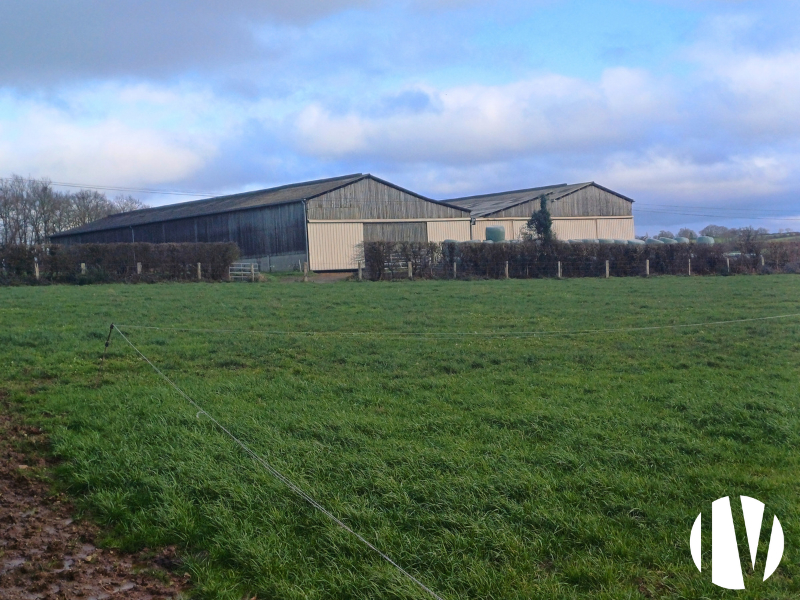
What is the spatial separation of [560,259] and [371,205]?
553 inches

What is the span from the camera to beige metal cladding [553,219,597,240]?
54.8 meters

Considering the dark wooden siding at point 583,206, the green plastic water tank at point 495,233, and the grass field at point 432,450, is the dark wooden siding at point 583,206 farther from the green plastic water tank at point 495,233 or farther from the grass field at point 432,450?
the grass field at point 432,450

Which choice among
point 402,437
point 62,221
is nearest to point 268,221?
point 62,221

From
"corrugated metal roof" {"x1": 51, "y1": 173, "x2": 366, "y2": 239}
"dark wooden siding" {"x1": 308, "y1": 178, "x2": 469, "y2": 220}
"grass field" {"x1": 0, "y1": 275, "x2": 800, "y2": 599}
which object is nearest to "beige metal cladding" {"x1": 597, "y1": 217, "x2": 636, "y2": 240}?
"dark wooden siding" {"x1": 308, "y1": 178, "x2": 469, "y2": 220}

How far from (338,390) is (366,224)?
1490 inches

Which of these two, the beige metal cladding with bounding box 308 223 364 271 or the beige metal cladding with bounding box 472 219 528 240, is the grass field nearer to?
the beige metal cladding with bounding box 308 223 364 271

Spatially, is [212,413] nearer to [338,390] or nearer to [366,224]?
[338,390]

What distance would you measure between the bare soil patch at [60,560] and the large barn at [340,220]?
109ft

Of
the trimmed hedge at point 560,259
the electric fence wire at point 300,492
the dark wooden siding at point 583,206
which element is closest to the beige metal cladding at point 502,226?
the dark wooden siding at point 583,206

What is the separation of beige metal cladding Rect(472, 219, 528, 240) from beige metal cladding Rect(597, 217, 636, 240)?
6277 millimetres

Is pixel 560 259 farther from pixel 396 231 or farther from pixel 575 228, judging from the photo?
pixel 575 228

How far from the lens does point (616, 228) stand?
2263 inches

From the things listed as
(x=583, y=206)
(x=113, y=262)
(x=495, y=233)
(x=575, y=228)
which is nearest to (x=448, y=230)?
(x=495, y=233)

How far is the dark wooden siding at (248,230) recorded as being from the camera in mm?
45031
